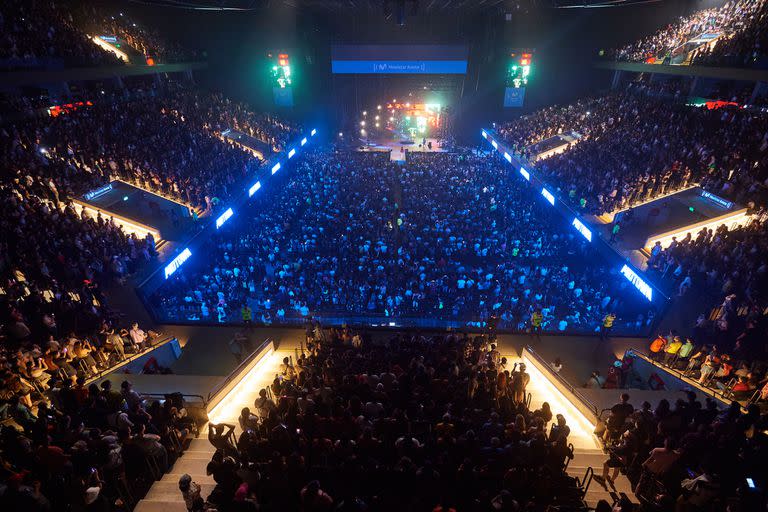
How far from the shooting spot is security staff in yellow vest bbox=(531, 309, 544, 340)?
12.3 metres

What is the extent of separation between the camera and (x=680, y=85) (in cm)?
2655

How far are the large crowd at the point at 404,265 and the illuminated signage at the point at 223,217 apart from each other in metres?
0.61

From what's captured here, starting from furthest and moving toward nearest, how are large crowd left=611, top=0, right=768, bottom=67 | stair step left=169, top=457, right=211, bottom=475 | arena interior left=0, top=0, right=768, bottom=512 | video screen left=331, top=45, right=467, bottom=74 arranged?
video screen left=331, top=45, right=467, bottom=74
large crowd left=611, top=0, right=768, bottom=67
stair step left=169, top=457, right=211, bottom=475
arena interior left=0, top=0, right=768, bottom=512

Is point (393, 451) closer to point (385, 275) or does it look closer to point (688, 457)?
point (688, 457)

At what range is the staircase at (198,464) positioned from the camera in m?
5.44

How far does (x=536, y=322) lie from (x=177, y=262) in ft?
44.7

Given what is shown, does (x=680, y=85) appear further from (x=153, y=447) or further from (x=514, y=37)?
(x=153, y=447)

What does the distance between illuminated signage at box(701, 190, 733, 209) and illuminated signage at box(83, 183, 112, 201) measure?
27.3m

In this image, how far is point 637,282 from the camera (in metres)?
14.1

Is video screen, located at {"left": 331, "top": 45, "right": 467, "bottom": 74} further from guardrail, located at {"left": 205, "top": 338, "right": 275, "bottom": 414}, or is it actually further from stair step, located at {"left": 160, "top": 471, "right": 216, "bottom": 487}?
stair step, located at {"left": 160, "top": 471, "right": 216, "bottom": 487}

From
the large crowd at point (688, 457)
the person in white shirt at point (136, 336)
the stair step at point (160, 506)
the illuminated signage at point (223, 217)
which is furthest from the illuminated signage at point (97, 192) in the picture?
the large crowd at point (688, 457)

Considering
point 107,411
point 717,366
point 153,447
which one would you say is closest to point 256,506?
point 153,447

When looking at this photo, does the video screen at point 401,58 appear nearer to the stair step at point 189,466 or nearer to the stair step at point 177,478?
the stair step at point 189,466

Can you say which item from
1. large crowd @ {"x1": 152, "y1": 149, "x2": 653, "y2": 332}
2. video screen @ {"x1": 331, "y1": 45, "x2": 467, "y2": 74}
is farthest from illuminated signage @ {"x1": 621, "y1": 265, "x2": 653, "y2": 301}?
video screen @ {"x1": 331, "y1": 45, "x2": 467, "y2": 74}
